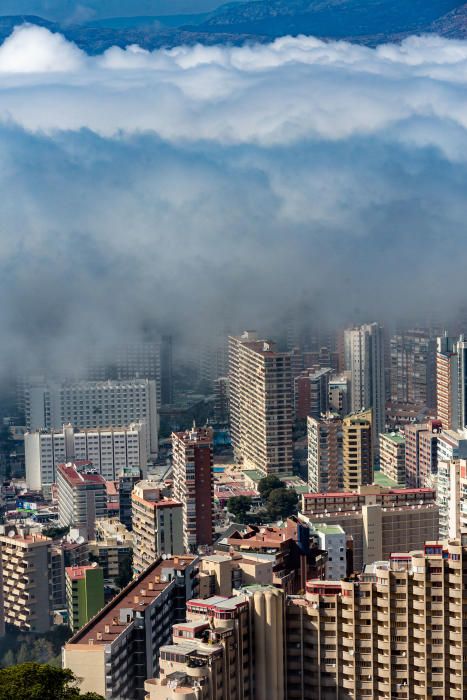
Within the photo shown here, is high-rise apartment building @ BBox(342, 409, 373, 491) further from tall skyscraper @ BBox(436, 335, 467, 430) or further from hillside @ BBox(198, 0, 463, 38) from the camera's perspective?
hillside @ BBox(198, 0, 463, 38)

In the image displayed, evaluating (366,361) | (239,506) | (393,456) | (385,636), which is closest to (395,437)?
(393,456)

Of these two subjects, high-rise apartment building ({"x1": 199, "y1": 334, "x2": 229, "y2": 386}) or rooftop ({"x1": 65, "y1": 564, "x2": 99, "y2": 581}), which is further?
high-rise apartment building ({"x1": 199, "y1": 334, "x2": 229, "y2": 386})

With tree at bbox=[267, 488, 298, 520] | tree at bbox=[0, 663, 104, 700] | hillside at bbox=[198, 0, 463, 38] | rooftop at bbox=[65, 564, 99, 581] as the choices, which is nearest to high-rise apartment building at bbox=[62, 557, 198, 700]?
tree at bbox=[0, 663, 104, 700]

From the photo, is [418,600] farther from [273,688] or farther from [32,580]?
[32,580]

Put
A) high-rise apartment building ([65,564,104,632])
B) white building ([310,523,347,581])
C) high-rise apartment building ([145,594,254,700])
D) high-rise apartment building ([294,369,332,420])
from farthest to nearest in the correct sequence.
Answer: high-rise apartment building ([294,369,332,420]) → high-rise apartment building ([65,564,104,632]) → white building ([310,523,347,581]) → high-rise apartment building ([145,594,254,700])

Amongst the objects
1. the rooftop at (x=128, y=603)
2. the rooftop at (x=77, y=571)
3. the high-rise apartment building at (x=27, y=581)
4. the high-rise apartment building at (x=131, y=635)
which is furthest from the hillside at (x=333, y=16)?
the high-rise apartment building at (x=131, y=635)
